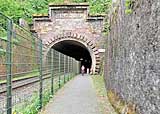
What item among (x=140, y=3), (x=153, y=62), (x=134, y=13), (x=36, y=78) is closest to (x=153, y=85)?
(x=153, y=62)

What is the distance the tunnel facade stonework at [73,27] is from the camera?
31328 millimetres

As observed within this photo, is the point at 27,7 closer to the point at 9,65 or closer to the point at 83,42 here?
the point at 83,42

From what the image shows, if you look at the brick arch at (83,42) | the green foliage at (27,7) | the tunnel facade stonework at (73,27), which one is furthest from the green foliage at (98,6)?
the brick arch at (83,42)

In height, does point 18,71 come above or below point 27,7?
below

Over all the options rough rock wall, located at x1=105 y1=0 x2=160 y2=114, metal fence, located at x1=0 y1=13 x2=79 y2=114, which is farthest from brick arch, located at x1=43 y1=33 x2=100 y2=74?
rough rock wall, located at x1=105 y1=0 x2=160 y2=114

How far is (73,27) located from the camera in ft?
104

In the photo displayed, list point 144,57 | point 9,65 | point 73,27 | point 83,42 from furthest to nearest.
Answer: point 73,27, point 83,42, point 9,65, point 144,57

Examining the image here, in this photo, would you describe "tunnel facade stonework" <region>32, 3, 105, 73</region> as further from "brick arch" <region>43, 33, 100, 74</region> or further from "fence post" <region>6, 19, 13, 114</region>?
"fence post" <region>6, 19, 13, 114</region>

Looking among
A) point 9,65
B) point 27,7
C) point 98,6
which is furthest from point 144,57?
point 98,6

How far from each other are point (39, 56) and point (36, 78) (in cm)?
56

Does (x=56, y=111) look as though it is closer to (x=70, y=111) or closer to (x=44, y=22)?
(x=70, y=111)

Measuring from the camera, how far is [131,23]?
257 inches

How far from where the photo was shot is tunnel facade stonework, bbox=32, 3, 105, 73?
103 ft

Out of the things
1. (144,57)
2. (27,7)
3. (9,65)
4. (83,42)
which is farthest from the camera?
(27,7)
